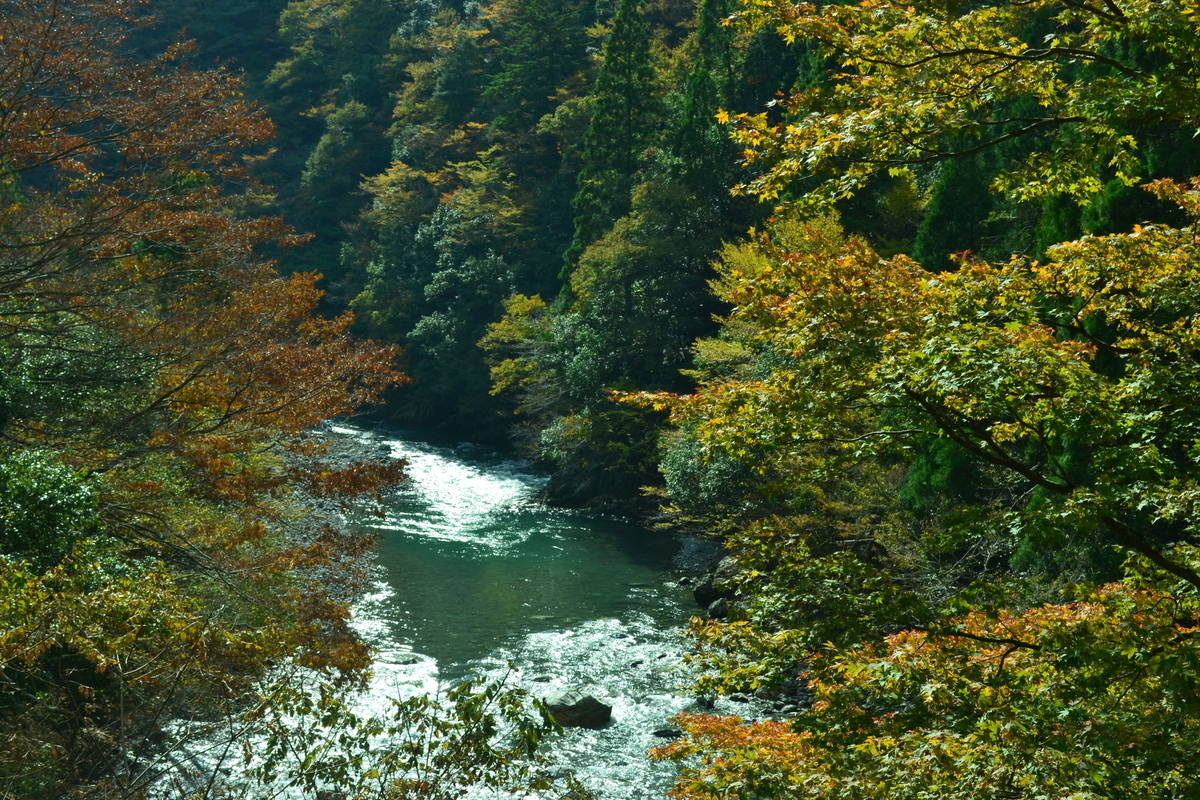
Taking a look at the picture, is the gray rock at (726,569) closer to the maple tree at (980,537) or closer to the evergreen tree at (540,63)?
the maple tree at (980,537)

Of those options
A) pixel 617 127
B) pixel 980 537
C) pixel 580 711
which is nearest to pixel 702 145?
pixel 617 127

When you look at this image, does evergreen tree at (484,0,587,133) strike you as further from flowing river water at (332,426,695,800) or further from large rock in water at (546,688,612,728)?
large rock in water at (546,688,612,728)

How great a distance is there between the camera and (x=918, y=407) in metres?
5.35

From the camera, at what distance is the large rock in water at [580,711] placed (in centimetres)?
1180

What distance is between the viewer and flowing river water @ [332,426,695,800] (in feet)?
38.7

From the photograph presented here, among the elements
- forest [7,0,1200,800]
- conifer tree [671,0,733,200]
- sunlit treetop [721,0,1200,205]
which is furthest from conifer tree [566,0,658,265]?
sunlit treetop [721,0,1200,205]

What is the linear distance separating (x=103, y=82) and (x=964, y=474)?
477 inches

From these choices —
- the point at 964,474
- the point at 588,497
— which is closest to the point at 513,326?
the point at 588,497

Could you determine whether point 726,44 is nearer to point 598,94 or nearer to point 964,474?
point 598,94

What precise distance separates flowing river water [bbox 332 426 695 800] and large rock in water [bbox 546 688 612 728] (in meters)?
0.16

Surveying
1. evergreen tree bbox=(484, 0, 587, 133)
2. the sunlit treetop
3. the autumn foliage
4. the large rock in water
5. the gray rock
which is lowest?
the large rock in water

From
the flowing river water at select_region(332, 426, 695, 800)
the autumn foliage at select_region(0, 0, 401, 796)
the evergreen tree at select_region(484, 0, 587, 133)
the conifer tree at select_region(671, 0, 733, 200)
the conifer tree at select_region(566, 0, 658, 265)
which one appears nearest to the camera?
the autumn foliage at select_region(0, 0, 401, 796)

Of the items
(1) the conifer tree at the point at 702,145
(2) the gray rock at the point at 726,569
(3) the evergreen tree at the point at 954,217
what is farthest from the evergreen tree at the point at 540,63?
(2) the gray rock at the point at 726,569

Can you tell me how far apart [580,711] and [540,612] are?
14.9 ft
